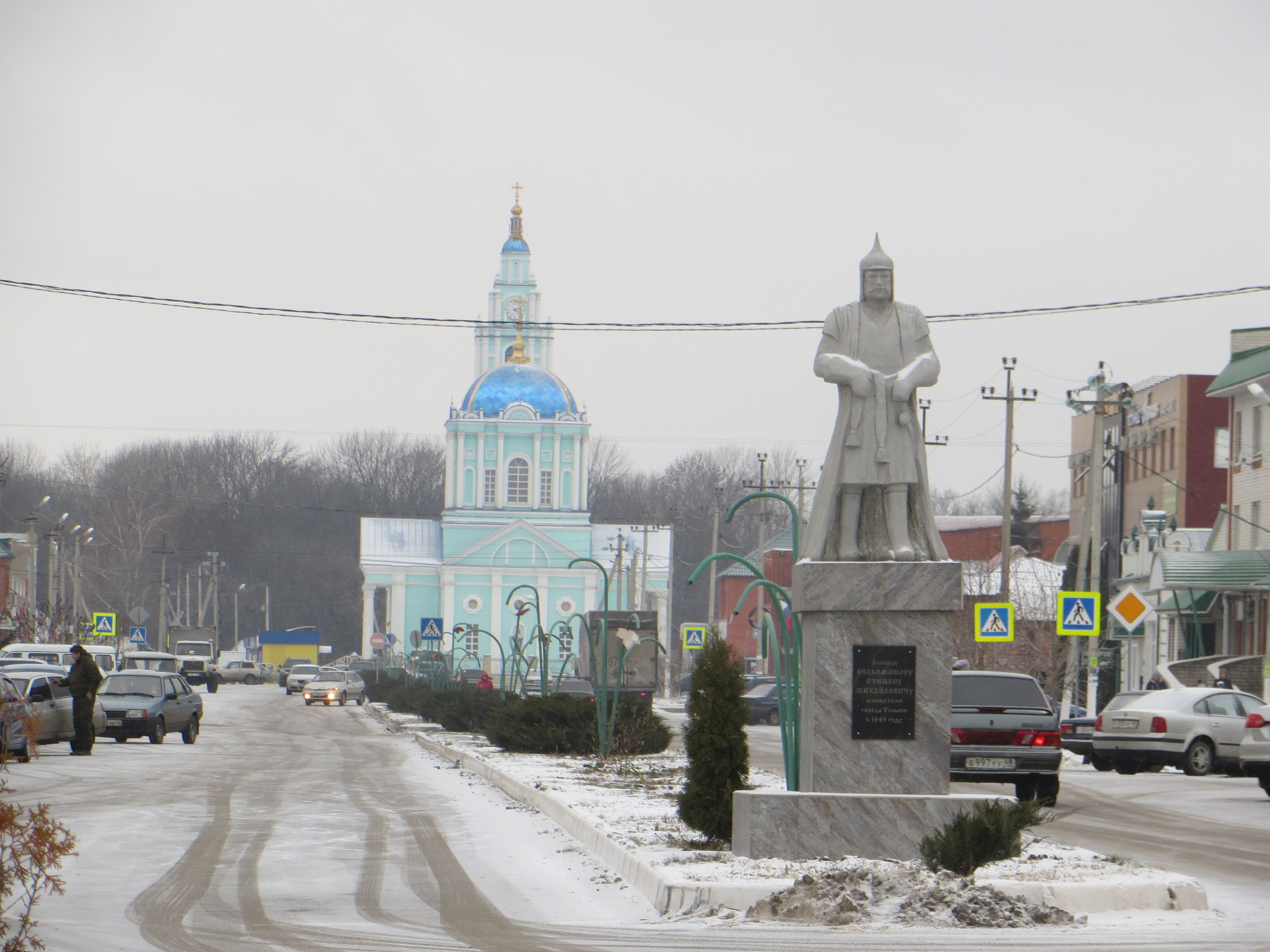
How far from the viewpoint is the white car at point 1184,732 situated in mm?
26734

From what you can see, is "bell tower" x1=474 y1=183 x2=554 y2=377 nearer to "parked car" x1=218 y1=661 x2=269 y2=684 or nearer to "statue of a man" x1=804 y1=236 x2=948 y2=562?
"parked car" x1=218 y1=661 x2=269 y2=684

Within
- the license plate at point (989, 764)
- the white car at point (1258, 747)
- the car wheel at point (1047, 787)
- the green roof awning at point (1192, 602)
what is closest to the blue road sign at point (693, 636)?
the green roof awning at point (1192, 602)

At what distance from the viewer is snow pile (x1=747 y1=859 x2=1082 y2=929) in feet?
34.0

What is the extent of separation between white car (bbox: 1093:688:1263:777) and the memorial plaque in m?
15.6

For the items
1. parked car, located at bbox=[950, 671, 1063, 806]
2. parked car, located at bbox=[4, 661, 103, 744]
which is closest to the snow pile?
parked car, located at bbox=[950, 671, 1063, 806]

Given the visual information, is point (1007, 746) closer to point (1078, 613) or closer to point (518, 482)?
point (1078, 613)

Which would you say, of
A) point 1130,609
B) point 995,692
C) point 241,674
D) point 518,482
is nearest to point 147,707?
point 995,692

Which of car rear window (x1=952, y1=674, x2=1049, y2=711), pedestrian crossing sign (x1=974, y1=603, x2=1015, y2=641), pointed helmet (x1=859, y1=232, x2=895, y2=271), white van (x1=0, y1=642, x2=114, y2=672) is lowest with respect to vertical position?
white van (x1=0, y1=642, x2=114, y2=672)

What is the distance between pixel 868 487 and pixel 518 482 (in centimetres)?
9730

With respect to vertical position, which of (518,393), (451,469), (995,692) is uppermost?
(518,393)

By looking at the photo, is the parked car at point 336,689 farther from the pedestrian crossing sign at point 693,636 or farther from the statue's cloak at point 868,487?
the statue's cloak at point 868,487

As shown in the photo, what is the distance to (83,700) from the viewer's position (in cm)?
2730

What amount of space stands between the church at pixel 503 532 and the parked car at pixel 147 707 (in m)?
72.4

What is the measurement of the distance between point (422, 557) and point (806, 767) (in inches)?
3896
